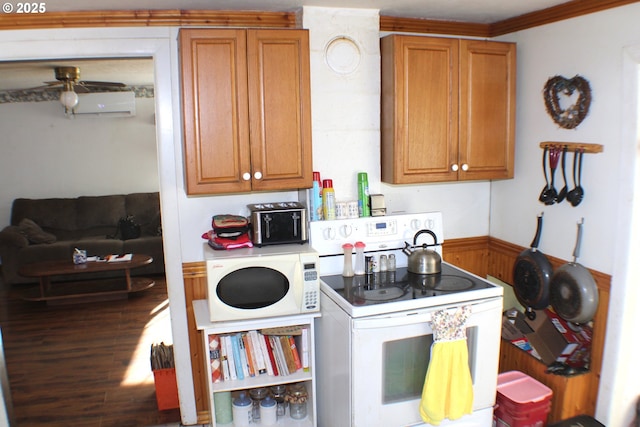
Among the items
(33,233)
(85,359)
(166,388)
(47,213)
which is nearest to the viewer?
(166,388)

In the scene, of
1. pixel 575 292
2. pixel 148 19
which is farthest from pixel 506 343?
pixel 148 19

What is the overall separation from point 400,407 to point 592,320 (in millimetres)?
1065

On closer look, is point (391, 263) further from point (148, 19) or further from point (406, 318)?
point (148, 19)

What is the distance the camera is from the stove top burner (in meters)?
2.31

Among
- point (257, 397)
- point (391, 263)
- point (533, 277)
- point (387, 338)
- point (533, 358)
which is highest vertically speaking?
point (391, 263)

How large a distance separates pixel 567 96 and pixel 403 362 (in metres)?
1.55

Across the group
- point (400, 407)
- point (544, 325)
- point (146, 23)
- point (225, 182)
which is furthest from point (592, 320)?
point (146, 23)

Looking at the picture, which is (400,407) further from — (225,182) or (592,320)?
(225,182)

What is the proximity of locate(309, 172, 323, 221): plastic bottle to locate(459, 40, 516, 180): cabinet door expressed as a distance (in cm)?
79

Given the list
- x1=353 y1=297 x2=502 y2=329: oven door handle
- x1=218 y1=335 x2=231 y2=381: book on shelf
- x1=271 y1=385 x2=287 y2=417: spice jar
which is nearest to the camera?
x1=353 y1=297 x2=502 y2=329: oven door handle

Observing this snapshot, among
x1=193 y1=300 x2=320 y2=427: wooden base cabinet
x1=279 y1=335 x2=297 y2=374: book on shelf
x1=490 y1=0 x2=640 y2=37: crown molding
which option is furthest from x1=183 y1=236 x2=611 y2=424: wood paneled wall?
x1=490 y1=0 x2=640 y2=37: crown molding

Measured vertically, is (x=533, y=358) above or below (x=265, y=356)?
below

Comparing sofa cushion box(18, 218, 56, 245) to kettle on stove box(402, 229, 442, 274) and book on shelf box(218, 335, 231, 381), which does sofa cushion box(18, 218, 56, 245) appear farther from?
kettle on stove box(402, 229, 442, 274)

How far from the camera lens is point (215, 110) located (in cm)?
243
